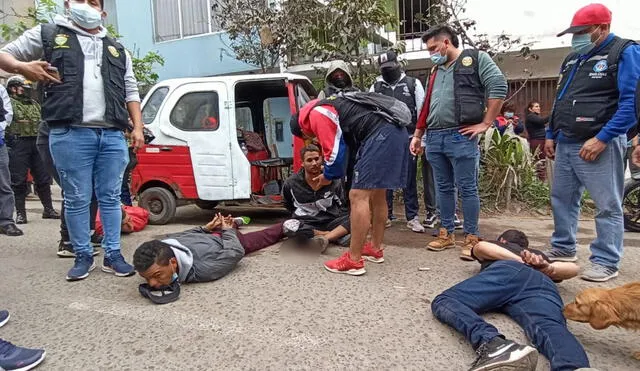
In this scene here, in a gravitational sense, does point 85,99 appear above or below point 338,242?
above

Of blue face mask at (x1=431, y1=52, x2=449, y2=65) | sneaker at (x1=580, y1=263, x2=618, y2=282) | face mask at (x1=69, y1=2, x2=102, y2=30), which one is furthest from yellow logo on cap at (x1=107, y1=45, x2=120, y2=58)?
sneaker at (x1=580, y1=263, x2=618, y2=282)

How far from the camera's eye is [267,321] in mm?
2748

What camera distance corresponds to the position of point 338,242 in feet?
14.5

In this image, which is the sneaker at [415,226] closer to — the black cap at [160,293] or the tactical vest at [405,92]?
the tactical vest at [405,92]

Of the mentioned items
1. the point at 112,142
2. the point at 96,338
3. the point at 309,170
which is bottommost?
the point at 96,338

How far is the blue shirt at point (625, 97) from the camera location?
3.06 meters

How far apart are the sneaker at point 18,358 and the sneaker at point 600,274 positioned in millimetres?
3456

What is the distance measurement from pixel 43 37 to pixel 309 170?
2.38m

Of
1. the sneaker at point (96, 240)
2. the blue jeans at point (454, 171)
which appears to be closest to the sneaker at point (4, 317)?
the sneaker at point (96, 240)

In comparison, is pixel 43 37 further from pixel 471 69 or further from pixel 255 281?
pixel 471 69

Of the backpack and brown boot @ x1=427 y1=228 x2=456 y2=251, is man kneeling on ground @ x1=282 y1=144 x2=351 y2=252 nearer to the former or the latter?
brown boot @ x1=427 y1=228 x2=456 y2=251

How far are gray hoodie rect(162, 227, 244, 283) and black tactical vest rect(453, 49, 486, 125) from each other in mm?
2141

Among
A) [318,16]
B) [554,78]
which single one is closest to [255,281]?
[318,16]

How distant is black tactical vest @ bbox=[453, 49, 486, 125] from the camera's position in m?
3.87
